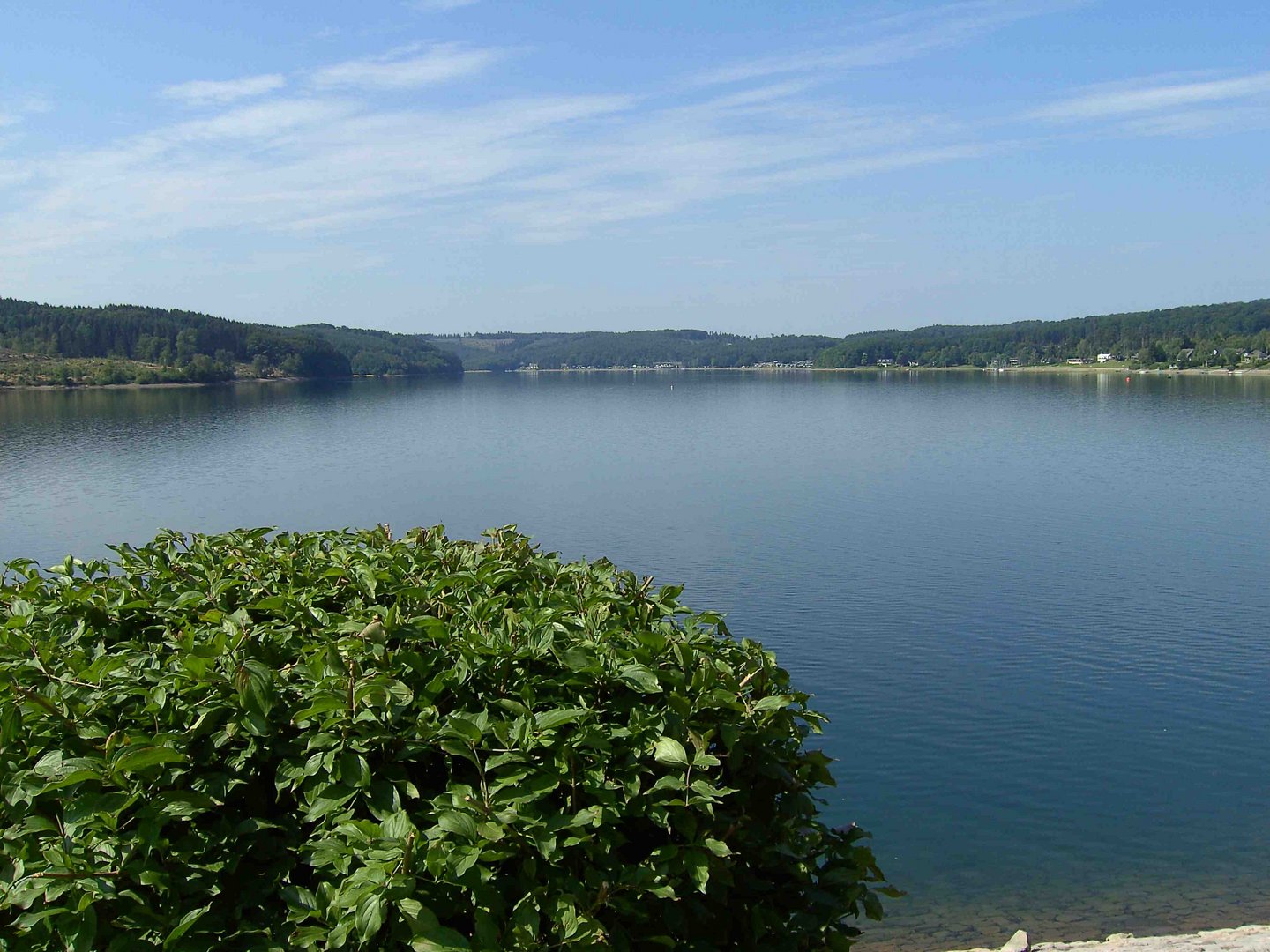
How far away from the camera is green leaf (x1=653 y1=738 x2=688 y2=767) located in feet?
10.8

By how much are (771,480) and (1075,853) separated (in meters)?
29.1

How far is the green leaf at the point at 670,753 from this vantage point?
329 centimetres

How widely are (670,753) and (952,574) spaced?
20884 mm

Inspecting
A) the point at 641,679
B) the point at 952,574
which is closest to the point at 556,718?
the point at 641,679

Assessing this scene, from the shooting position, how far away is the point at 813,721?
4.20m

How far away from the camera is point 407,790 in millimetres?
3225

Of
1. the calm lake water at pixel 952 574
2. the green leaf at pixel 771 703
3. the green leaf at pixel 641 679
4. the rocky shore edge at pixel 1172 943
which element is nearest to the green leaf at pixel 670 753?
the green leaf at pixel 641 679

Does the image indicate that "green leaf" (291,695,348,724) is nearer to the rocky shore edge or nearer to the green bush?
the green bush

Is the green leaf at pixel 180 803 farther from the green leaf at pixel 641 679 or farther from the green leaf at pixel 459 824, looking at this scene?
the green leaf at pixel 641 679

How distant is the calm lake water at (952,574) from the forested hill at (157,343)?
8911 centimetres

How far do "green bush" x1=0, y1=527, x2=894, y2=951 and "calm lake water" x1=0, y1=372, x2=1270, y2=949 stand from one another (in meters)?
6.72

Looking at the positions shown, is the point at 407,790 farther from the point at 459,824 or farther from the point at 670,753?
the point at 670,753

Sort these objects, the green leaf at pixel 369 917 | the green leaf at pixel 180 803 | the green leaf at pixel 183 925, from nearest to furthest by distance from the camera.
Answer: the green leaf at pixel 369 917 → the green leaf at pixel 183 925 → the green leaf at pixel 180 803

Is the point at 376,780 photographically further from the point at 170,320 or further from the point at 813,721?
the point at 170,320
